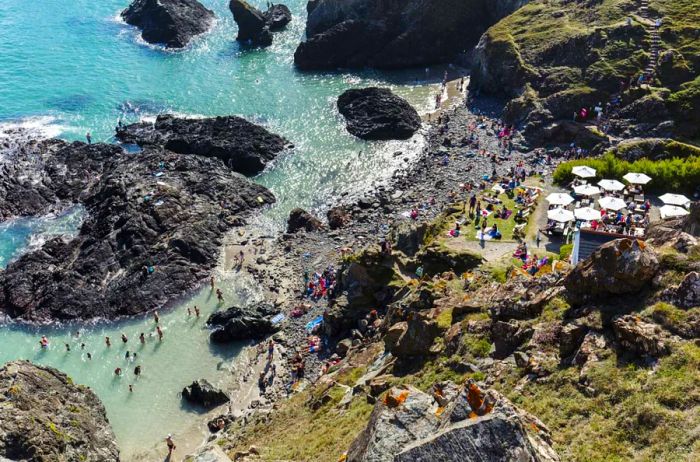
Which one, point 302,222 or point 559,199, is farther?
point 302,222

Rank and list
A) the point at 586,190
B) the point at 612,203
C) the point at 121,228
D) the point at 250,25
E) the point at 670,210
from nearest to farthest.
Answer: the point at 670,210 < the point at 612,203 < the point at 586,190 < the point at 121,228 < the point at 250,25

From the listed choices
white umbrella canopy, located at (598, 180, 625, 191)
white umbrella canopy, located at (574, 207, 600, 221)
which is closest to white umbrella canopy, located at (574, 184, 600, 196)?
white umbrella canopy, located at (598, 180, 625, 191)

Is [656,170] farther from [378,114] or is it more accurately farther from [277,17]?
[277,17]

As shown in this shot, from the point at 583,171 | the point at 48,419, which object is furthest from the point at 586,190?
the point at 48,419

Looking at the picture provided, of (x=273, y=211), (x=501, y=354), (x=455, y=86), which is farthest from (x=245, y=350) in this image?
(x=455, y=86)

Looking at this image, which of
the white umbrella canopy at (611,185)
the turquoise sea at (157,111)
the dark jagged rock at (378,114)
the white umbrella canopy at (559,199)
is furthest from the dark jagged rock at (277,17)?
the white umbrella canopy at (611,185)

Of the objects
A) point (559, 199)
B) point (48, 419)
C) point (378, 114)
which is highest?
point (559, 199)
